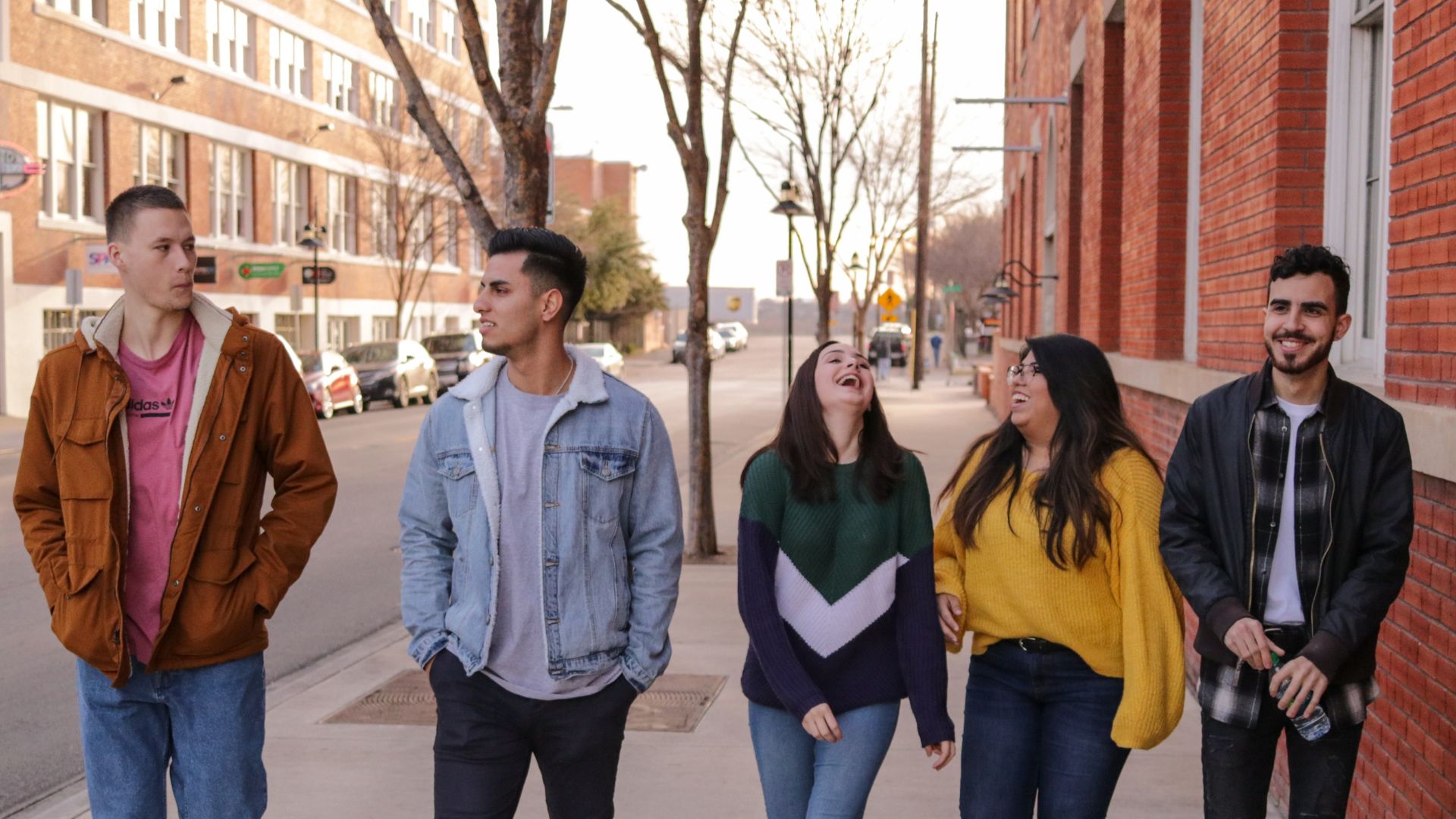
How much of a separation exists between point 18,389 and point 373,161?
70.1 ft

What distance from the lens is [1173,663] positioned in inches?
147

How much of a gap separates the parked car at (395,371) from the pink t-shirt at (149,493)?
1253 inches

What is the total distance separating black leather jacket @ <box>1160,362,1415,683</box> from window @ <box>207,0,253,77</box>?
1557 inches

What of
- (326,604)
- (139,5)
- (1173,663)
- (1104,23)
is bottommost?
(326,604)

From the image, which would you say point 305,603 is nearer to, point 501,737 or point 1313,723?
point 501,737

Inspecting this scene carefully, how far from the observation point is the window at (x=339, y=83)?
47.4 meters

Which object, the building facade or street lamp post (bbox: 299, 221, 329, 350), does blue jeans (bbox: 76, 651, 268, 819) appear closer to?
the building facade

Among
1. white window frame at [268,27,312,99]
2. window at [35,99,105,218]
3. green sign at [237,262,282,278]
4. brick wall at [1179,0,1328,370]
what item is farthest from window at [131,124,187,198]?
brick wall at [1179,0,1328,370]

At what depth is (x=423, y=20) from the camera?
5309 cm

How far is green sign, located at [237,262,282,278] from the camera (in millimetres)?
39219

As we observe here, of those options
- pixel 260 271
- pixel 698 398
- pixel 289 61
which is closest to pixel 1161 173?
pixel 698 398

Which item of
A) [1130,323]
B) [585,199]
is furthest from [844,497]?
[585,199]

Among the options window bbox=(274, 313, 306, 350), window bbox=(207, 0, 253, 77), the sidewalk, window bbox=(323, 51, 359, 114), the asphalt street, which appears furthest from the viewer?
window bbox=(323, 51, 359, 114)

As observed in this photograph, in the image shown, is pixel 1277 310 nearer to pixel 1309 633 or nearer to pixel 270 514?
pixel 1309 633
